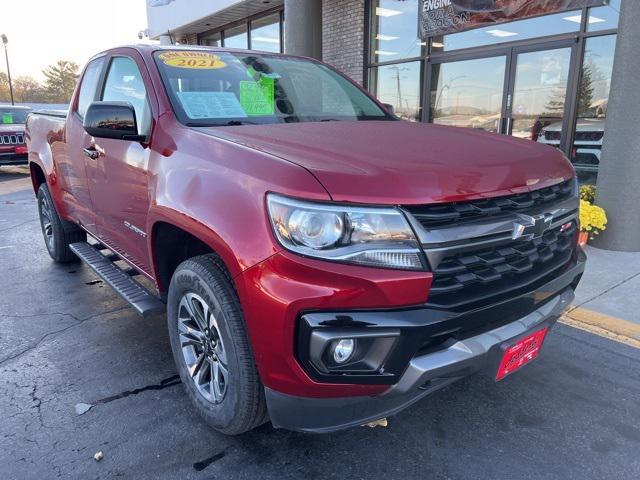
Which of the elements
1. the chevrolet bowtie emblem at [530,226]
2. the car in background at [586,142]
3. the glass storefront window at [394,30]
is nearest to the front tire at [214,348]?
the chevrolet bowtie emblem at [530,226]

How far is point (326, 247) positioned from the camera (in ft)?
5.84

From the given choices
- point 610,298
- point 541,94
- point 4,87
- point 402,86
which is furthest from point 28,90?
point 610,298

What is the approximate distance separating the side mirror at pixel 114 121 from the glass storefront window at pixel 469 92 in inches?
245

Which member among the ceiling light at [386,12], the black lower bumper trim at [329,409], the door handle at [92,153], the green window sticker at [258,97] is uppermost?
the ceiling light at [386,12]

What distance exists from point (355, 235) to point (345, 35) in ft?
29.5

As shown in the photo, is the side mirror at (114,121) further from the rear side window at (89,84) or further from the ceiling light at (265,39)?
the ceiling light at (265,39)

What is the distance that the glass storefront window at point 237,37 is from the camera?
13.4 m

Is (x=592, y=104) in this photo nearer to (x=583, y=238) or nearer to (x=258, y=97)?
(x=583, y=238)

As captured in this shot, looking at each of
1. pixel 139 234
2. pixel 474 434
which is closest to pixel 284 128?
pixel 139 234

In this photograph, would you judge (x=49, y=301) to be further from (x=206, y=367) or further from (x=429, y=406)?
(x=429, y=406)

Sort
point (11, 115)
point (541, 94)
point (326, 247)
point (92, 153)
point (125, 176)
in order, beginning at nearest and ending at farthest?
point (326, 247) → point (125, 176) → point (92, 153) → point (541, 94) → point (11, 115)

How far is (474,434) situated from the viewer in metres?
2.47

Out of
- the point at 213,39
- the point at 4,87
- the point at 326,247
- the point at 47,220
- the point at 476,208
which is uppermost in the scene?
the point at 4,87

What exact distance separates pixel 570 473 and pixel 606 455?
0.82ft
